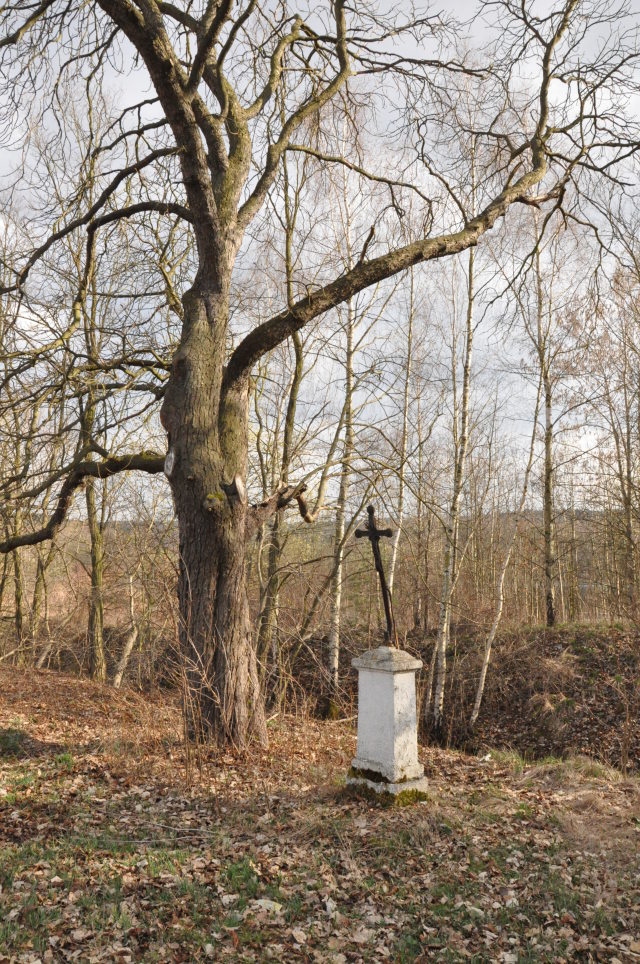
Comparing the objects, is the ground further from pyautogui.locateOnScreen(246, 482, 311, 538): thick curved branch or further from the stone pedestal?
pyautogui.locateOnScreen(246, 482, 311, 538): thick curved branch

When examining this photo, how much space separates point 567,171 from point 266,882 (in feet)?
23.6

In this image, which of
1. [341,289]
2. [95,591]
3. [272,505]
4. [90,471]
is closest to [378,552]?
[272,505]

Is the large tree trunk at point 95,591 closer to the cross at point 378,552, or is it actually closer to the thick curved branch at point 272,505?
the thick curved branch at point 272,505

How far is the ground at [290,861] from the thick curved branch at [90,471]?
2.10m

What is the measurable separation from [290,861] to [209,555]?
262cm

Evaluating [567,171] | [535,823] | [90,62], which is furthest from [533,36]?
[535,823]

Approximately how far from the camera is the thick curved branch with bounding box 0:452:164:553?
6.69 meters

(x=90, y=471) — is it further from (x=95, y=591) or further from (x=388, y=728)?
(x=95, y=591)

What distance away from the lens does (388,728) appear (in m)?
5.29

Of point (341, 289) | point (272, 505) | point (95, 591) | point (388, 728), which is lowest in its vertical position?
Result: point (388, 728)

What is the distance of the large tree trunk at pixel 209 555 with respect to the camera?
584cm

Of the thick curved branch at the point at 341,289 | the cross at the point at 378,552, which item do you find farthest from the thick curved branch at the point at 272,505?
the thick curved branch at the point at 341,289

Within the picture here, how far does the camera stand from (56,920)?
3.23 m

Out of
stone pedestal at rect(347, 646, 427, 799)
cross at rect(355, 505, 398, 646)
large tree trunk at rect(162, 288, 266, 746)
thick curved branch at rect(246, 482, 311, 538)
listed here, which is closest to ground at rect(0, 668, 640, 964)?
stone pedestal at rect(347, 646, 427, 799)
